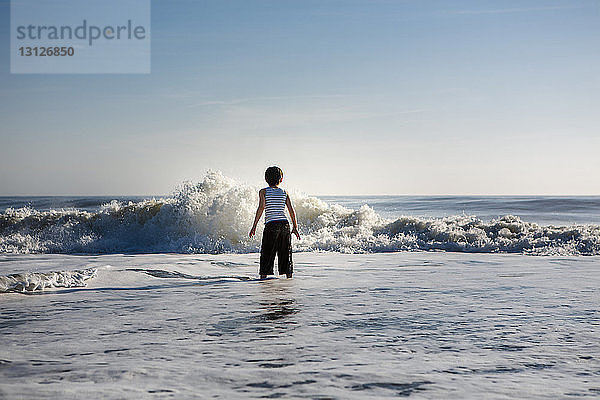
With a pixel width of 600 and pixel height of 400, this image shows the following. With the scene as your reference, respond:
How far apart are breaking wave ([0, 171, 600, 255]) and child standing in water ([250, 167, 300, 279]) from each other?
5433 mm

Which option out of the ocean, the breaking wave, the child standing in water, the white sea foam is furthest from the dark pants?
the breaking wave

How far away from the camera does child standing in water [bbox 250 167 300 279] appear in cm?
867

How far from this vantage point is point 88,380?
338 cm

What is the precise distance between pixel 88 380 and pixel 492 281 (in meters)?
6.58

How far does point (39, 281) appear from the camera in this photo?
7445 millimetres

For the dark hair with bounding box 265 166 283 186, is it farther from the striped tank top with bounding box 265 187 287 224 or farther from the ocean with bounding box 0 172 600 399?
the ocean with bounding box 0 172 600 399

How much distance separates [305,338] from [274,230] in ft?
13.7

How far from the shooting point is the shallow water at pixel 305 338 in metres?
3.32

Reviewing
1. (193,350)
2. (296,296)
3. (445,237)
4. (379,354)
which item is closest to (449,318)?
(379,354)

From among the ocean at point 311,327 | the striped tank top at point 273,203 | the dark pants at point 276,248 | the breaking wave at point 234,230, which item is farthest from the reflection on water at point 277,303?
the breaking wave at point 234,230

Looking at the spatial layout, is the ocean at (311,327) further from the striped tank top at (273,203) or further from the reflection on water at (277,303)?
the striped tank top at (273,203)

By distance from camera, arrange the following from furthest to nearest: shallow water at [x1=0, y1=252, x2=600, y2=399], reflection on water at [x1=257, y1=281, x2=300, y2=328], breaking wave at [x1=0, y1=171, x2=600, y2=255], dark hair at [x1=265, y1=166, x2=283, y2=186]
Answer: breaking wave at [x1=0, y1=171, x2=600, y2=255] < dark hair at [x1=265, y1=166, x2=283, y2=186] < reflection on water at [x1=257, y1=281, x2=300, y2=328] < shallow water at [x1=0, y1=252, x2=600, y2=399]

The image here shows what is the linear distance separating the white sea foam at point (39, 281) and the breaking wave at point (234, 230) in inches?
265

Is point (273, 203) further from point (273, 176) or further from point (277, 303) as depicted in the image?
point (277, 303)
